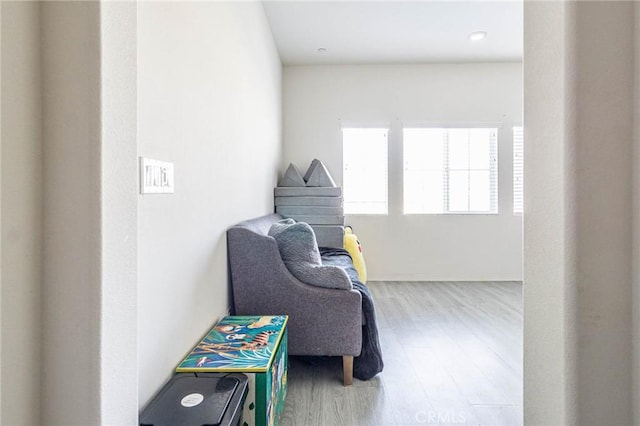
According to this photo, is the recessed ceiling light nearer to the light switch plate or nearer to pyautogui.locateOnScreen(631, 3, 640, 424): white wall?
pyautogui.locateOnScreen(631, 3, 640, 424): white wall

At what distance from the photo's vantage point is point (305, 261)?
2092 millimetres

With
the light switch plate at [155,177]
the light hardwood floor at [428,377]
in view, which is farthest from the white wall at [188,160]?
the light hardwood floor at [428,377]

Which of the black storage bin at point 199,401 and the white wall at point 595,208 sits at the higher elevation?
the white wall at point 595,208

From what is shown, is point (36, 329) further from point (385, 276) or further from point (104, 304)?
point (385, 276)

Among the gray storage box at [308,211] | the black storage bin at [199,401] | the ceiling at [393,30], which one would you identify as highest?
the ceiling at [393,30]

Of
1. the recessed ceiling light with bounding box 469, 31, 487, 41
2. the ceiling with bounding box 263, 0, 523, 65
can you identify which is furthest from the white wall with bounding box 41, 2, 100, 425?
the recessed ceiling light with bounding box 469, 31, 487, 41

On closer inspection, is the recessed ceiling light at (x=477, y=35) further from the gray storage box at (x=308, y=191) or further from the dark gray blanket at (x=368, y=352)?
the dark gray blanket at (x=368, y=352)

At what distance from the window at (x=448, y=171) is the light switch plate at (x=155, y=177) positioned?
12.3 ft

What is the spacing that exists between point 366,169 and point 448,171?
1.08 m

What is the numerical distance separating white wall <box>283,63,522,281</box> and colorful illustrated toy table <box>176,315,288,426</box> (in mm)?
2986

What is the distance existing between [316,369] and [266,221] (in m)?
1.15

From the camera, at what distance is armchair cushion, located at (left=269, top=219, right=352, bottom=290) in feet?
6.70

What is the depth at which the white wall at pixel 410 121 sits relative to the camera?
458cm

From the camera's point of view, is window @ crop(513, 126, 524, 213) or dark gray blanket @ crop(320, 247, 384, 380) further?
window @ crop(513, 126, 524, 213)
